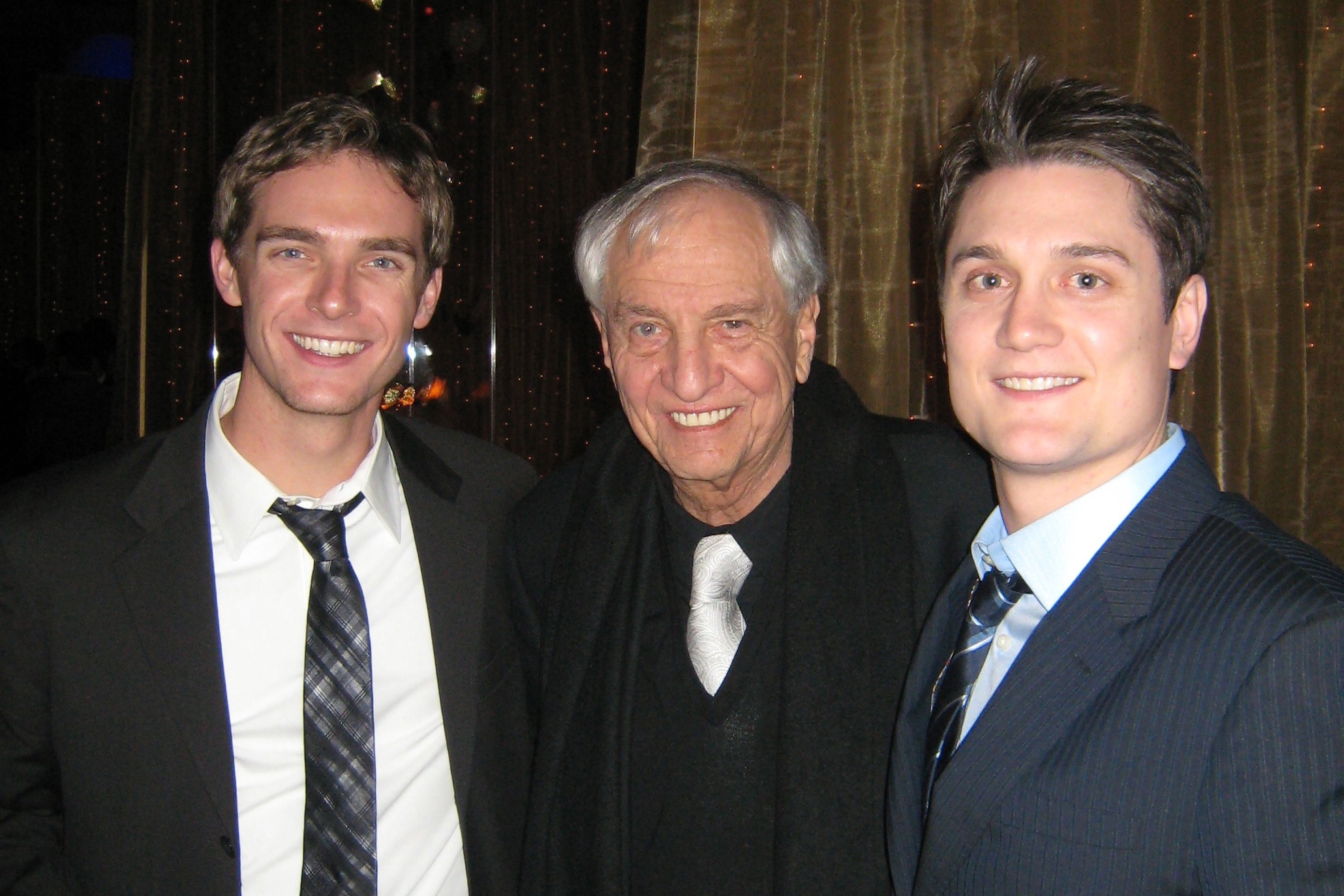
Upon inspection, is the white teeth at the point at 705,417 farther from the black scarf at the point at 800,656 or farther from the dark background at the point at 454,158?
the dark background at the point at 454,158

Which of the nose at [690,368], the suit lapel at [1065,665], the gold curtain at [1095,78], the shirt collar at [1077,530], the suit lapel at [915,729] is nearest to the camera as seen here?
the suit lapel at [1065,665]

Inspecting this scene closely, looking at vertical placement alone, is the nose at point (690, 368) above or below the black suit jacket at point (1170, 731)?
above

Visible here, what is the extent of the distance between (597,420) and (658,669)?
2.49 meters

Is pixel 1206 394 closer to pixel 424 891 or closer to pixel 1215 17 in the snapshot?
pixel 1215 17

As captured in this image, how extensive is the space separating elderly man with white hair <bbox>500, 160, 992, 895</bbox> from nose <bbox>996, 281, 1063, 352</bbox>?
21.2 inches

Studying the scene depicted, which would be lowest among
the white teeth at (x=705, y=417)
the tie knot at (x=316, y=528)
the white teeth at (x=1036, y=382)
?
the tie knot at (x=316, y=528)

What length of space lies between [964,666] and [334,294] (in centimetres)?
109

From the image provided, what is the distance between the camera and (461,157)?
3951mm

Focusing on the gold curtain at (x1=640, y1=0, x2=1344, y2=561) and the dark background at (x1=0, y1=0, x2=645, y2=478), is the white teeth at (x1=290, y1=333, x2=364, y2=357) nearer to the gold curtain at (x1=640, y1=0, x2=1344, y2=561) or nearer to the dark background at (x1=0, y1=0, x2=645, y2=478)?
the gold curtain at (x1=640, y1=0, x2=1344, y2=561)

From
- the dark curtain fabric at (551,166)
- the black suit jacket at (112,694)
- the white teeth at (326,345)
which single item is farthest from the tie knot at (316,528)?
the dark curtain fabric at (551,166)

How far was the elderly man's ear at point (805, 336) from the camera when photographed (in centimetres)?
170

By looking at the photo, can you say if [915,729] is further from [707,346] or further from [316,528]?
[316,528]

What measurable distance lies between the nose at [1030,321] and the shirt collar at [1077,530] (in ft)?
0.57

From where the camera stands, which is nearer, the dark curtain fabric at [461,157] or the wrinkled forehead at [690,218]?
the wrinkled forehead at [690,218]
